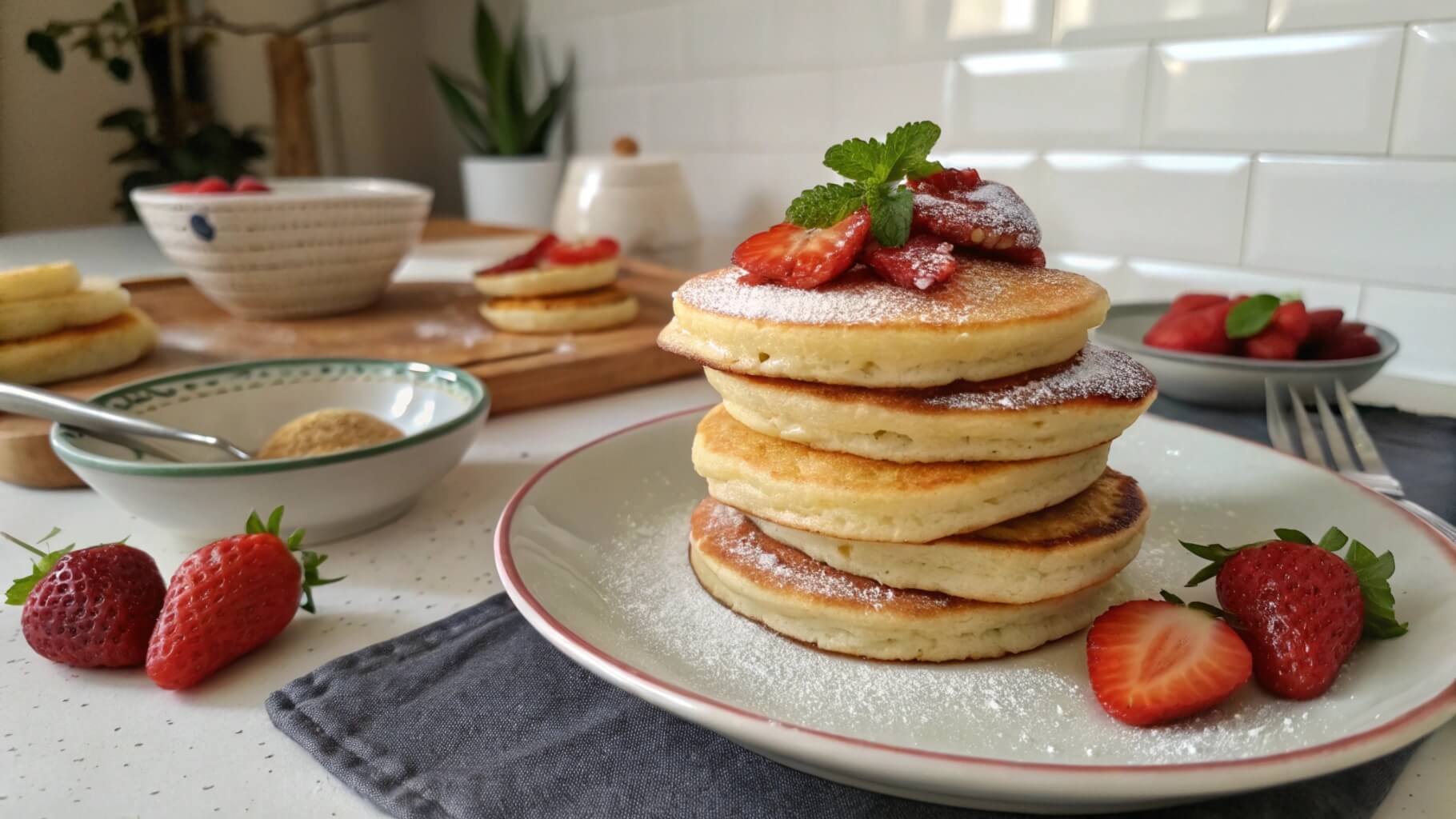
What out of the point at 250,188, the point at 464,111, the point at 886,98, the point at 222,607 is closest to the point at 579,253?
the point at 250,188

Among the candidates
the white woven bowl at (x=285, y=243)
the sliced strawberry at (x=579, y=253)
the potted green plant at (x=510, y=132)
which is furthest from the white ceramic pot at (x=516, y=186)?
the sliced strawberry at (x=579, y=253)

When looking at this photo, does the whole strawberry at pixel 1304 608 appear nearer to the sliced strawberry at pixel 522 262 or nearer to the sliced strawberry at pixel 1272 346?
the sliced strawberry at pixel 1272 346

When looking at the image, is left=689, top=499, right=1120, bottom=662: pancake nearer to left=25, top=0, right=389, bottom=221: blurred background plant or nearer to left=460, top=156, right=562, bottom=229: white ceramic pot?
left=460, top=156, right=562, bottom=229: white ceramic pot

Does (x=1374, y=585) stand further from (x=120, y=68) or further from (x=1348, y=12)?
(x=120, y=68)

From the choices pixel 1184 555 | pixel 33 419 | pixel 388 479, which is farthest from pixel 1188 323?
pixel 33 419

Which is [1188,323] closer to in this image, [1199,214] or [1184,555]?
[1199,214]
